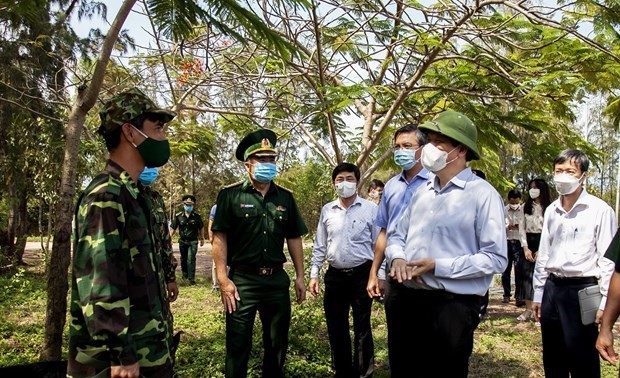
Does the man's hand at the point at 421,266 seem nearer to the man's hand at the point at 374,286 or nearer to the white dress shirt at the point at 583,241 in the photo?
the man's hand at the point at 374,286

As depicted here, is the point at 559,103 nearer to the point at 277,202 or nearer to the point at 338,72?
the point at 338,72

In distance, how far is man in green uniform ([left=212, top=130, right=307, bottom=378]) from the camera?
323 cm

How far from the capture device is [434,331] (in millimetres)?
2387

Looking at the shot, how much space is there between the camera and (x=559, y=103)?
534 cm

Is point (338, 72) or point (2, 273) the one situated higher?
point (338, 72)

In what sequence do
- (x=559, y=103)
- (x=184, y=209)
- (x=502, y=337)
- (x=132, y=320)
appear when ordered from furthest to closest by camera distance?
(x=184, y=209)
(x=502, y=337)
(x=559, y=103)
(x=132, y=320)

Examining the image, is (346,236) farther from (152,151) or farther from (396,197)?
(152,151)

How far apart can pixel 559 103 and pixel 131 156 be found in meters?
4.89

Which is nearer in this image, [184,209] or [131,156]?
[131,156]

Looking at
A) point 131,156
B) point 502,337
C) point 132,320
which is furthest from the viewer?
point 502,337

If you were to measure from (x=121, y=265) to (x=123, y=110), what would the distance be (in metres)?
0.68

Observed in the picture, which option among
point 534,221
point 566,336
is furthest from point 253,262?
point 534,221

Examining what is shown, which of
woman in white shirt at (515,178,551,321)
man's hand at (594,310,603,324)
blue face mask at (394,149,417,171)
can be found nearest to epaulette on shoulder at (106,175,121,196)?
blue face mask at (394,149,417,171)

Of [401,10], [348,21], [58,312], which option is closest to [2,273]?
[58,312]
